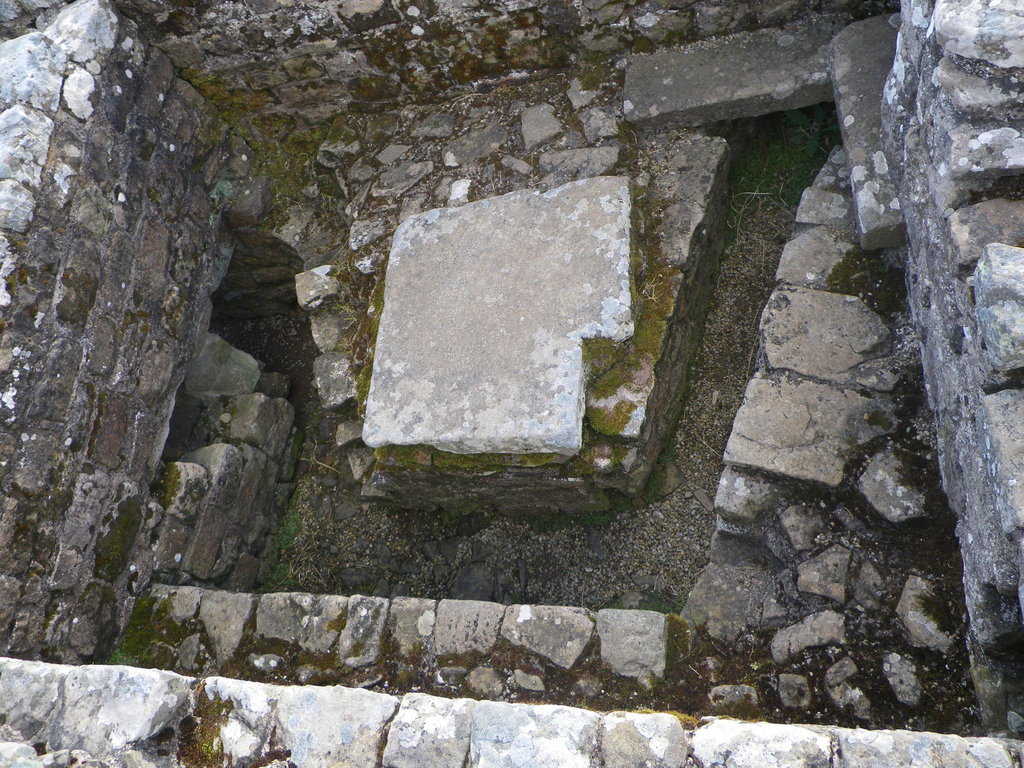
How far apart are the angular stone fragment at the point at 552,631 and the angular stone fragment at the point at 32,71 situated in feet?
8.55

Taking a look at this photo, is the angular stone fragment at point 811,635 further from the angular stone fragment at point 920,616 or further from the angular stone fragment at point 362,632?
the angular stone fragment at point 362,632

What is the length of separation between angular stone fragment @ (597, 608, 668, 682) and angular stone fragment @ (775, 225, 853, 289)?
1425mm

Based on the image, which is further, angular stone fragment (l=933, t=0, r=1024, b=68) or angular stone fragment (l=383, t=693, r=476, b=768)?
angular stone fragment (l=933, t=0, r=1024, b=68)

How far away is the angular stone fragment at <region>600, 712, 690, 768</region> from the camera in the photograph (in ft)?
5.57

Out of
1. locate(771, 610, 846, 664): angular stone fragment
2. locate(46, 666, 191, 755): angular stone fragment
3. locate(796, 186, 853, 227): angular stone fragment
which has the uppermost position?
locate(796, 186, 853, 227): angular stone fragment

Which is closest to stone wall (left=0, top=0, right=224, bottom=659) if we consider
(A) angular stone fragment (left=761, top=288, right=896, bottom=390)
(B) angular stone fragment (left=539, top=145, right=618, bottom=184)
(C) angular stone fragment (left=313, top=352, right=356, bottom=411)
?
(C) angular stone fragment (left=313, top=352, right=356, bottom=411)

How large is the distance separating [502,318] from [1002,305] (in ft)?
5.55

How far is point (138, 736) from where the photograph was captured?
1.91 m

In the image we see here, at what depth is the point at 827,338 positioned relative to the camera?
2.81m

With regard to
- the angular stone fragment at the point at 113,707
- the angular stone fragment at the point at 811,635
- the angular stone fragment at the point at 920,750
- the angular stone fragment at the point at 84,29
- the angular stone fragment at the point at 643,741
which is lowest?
the angular stone fragment at the point at 113,707

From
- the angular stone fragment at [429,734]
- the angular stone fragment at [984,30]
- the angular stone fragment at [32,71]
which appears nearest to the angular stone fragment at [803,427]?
the angular stone fragment at [984,30]

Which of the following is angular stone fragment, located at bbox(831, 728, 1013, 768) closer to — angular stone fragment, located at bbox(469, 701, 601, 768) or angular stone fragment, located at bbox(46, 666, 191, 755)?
angular stone fragment, located at bbox(469, 701, 601, 768)

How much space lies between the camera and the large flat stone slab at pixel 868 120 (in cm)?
275

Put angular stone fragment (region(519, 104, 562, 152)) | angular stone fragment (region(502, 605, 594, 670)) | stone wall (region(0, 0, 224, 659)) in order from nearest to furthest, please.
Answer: angular stone fragment (region(502, 605, 594, 670)), stone wall (region(0, 0, 224, 659)), angular stone fragment (region(519, 104, 562, 152))
